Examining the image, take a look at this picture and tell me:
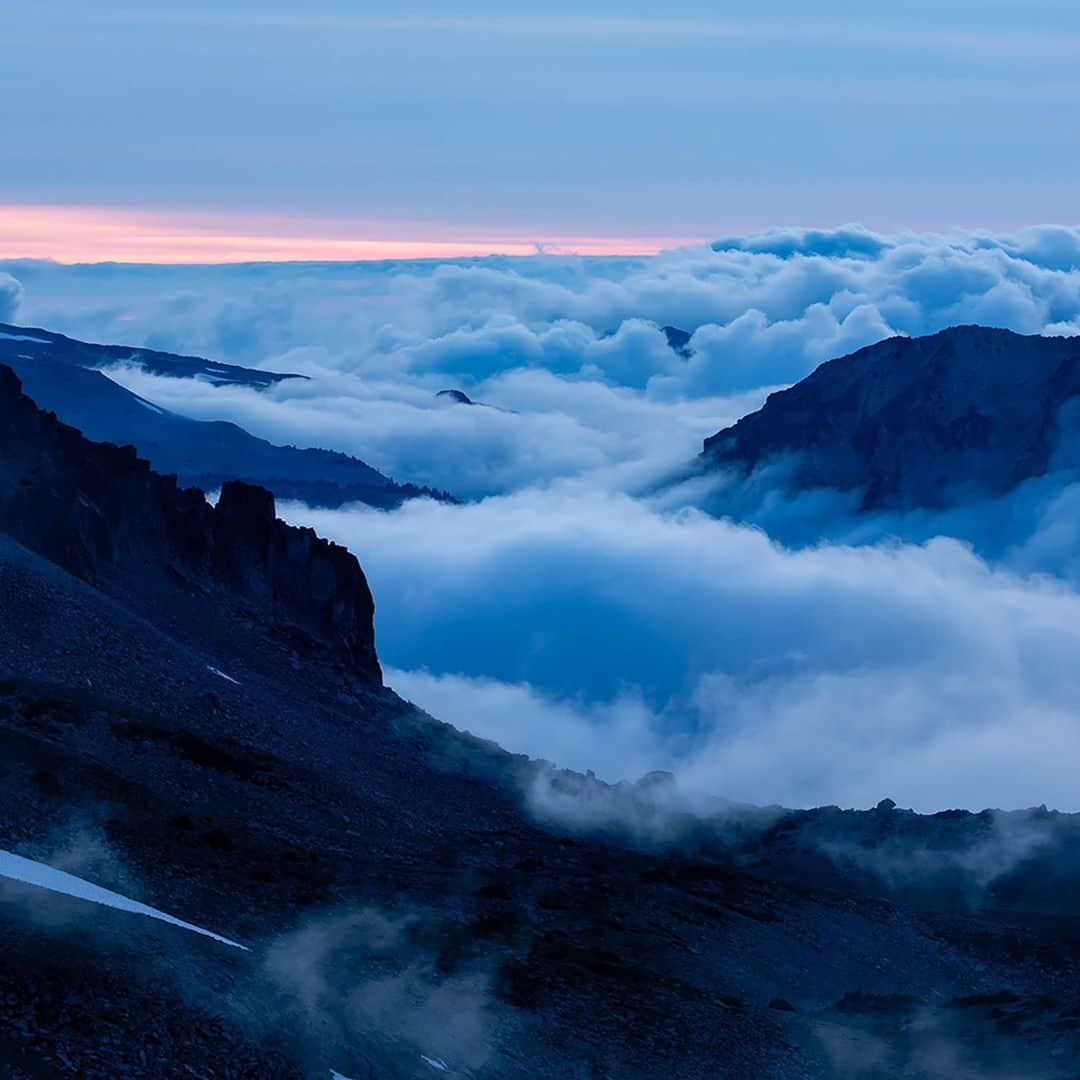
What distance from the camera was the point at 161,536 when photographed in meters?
120

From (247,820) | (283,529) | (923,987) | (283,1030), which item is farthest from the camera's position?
(283,529)

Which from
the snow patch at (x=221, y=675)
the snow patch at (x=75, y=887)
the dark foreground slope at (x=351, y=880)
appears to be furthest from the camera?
the snow patch at (x=221, y=675)

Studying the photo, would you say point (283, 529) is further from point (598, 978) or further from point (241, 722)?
point (598, 978)

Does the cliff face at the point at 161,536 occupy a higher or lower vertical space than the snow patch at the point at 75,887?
higher

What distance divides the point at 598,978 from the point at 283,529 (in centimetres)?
8324

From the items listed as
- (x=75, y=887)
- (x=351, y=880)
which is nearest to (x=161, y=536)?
(x=351, y=880)

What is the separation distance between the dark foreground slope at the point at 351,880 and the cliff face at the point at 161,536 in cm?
31

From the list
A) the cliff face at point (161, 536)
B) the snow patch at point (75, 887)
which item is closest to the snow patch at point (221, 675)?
the cliff face at point (161, 536)

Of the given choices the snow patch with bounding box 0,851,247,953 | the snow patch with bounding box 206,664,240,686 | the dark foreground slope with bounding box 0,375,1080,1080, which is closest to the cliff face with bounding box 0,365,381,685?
the dark foreground slope with bounding box 0,375,1080,1080

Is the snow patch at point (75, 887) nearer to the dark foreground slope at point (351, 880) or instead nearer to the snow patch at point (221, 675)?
the dark foreground slope at point (351, 880)

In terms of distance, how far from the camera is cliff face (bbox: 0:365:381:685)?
108 metres

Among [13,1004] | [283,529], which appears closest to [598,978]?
[13,1004]

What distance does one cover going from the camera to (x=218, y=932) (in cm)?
4866

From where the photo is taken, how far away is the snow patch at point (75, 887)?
4400 centimetres
